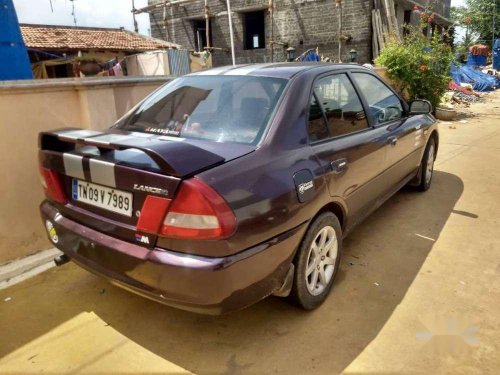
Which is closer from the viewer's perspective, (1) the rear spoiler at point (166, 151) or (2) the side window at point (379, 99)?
(1) the rear spoiler at point (166, 151)

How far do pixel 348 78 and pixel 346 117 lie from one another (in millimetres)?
417

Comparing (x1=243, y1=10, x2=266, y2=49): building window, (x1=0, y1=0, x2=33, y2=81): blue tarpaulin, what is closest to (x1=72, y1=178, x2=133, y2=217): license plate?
(x1=0, y1=0, x2=33, y2=81): blue tarpaulin

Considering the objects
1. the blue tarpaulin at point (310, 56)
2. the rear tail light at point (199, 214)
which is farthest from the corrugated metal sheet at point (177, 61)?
the rear tail light at point (199, 214)

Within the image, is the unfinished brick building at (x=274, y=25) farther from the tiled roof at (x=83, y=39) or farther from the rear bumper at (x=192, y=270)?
the rear bumper at (x=192, y=270)

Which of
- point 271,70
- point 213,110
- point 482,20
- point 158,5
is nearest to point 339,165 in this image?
point 271,70

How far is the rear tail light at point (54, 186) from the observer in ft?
7.69

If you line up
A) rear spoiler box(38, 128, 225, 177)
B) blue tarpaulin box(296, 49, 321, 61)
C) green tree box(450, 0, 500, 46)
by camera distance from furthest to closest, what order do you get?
1. green tree box(450, 0, 500, 46)
2. blue tarpaulin box(296, 49, 321, 61)
3. rear spoiler box(38, 128, 225, 177)

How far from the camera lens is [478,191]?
474 cm

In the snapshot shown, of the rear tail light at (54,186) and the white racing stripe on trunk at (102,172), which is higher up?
the white racing stripe on trunk at (102,172)

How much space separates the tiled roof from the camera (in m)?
15.8

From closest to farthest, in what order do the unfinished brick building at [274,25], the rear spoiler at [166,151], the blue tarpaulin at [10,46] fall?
the rear spoiler at [166,151], the blue tarpaulin at [10,46], the unfinished brick building at [274,25]

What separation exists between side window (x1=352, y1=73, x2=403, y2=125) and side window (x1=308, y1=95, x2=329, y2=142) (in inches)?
32.8

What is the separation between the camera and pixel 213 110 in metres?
2.48

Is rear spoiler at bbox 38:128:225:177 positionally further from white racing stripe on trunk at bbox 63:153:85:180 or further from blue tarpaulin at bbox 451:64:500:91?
blue tarpaulin at bbox 451:64:500:91
